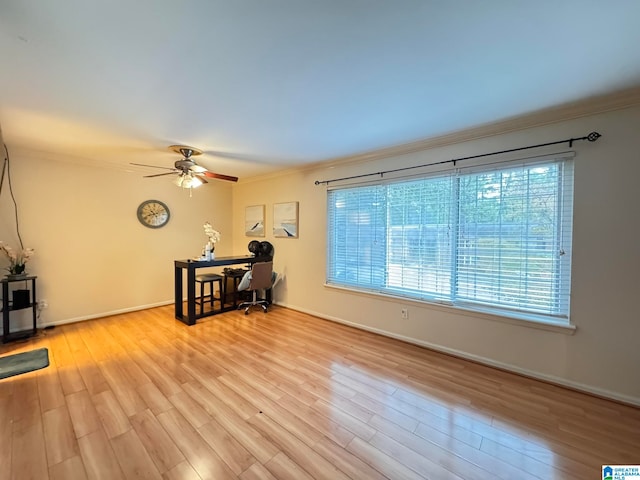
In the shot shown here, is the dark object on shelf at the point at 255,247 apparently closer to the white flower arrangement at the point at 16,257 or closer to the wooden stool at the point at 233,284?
the wooden stool at the point at 233,284

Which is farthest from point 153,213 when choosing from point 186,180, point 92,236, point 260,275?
point 260,275

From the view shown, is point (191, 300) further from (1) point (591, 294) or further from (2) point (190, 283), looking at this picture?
(1) point (591, 294)

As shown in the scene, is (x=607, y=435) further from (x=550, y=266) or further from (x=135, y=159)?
(x=135, y=159)

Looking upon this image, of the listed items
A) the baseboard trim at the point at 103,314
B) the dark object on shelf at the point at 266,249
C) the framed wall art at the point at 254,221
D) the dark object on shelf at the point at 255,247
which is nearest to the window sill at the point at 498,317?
the dark object on shelf at the point at 266,249

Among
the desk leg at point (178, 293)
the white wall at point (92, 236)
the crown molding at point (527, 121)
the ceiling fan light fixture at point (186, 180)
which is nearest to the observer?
the crown molding at point (527, 121)

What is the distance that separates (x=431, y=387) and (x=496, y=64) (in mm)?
2491

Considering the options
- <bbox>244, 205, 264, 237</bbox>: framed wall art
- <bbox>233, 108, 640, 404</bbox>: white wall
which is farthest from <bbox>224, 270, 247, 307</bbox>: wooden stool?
<bbox>233, 108, 640, 404</bbox>: white wall

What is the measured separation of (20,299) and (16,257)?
0.57 m

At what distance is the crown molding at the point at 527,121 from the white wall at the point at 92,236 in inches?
141

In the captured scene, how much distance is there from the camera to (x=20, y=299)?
3254 mm

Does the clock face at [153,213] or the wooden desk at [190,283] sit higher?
the clock face at [153,213]

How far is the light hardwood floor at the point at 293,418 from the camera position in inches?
59.2

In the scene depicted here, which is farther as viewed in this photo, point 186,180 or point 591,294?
point 186,180

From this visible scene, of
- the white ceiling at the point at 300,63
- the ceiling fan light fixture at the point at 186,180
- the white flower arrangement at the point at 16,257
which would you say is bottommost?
the white flower arrangement at the point at 16,257
